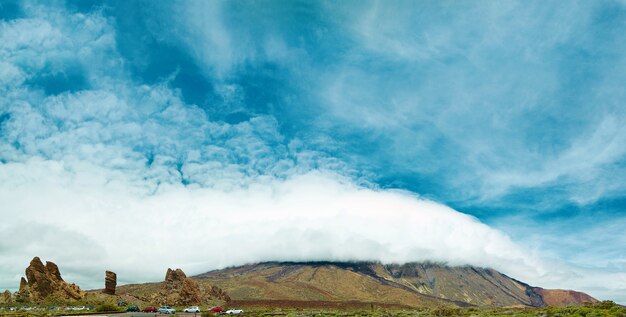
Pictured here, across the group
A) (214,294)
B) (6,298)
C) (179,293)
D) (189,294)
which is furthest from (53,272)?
(214,294)

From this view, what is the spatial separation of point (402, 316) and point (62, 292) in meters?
94.0

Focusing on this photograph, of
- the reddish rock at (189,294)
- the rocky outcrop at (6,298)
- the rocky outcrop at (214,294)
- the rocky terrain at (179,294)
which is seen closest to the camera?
the rocky outcrop at (6,298)

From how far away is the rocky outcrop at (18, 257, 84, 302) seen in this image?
110 meters

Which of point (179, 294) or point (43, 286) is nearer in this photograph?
point (43, 286)

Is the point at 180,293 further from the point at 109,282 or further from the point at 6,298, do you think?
the point at 6,298

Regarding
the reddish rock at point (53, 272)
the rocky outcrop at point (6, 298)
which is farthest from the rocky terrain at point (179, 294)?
the rocky outcrop at point (6, 298)

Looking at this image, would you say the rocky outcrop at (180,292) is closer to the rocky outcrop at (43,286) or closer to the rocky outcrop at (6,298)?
the rocky outcrop at (43,286)

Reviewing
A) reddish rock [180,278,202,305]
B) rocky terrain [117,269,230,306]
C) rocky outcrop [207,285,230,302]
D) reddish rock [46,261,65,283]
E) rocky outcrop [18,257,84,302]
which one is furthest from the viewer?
rocky outcrop [207,285,230,302]

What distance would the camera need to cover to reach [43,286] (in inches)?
4437

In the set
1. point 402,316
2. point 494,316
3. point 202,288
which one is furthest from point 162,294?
point 494,316

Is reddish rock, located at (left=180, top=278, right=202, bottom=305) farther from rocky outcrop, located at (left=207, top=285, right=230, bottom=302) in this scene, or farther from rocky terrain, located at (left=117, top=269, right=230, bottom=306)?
rocky outcrop, located at (left=207, top=285, right=230, bottom=302)

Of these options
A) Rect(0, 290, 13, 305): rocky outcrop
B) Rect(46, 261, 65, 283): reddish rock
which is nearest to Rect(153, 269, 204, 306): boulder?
Rect(46, 261, 65, 283): reddish rock

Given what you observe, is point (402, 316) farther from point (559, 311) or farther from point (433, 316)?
point (559, 311)

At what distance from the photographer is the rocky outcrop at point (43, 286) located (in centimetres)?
11031
